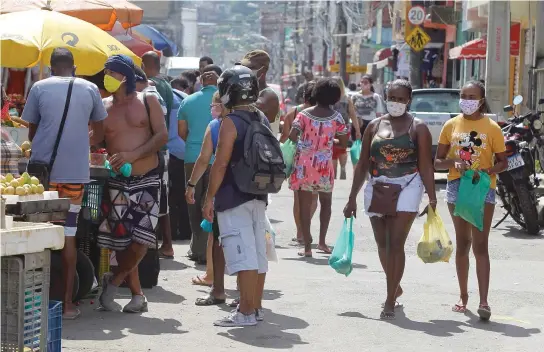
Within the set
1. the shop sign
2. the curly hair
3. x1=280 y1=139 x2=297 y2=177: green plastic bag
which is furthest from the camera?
the shop sign

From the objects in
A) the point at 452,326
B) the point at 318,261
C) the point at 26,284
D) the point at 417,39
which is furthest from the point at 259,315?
the point at 417,39

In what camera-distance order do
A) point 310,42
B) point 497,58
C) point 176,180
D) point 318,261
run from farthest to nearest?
A: point 310,42
point 497,58
point 176,180
point 318,261

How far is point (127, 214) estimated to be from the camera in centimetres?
868

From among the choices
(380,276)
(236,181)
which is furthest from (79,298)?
(380,276)

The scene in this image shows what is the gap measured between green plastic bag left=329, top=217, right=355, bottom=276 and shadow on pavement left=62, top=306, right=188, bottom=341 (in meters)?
1.45

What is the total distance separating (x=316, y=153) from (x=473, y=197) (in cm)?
379

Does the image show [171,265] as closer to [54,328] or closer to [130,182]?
[130,182]

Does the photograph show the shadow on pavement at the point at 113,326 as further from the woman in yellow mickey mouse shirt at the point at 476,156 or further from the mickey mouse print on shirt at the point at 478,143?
the mickey mouse print on shirt at the point at 478,143

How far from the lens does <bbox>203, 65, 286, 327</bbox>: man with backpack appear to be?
8102mm

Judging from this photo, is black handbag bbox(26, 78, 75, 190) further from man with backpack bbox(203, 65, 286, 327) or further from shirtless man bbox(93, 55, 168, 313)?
man with backpack bbox(203, 65, 286, 327)

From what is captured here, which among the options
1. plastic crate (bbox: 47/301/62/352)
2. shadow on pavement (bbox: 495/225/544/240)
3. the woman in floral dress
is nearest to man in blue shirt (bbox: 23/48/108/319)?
plastic crate (bbox: 47/301/62/352)

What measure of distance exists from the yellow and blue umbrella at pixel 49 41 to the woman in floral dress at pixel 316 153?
2.23m

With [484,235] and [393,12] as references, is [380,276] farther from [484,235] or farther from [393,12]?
[393,12]

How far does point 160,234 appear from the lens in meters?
12.2
